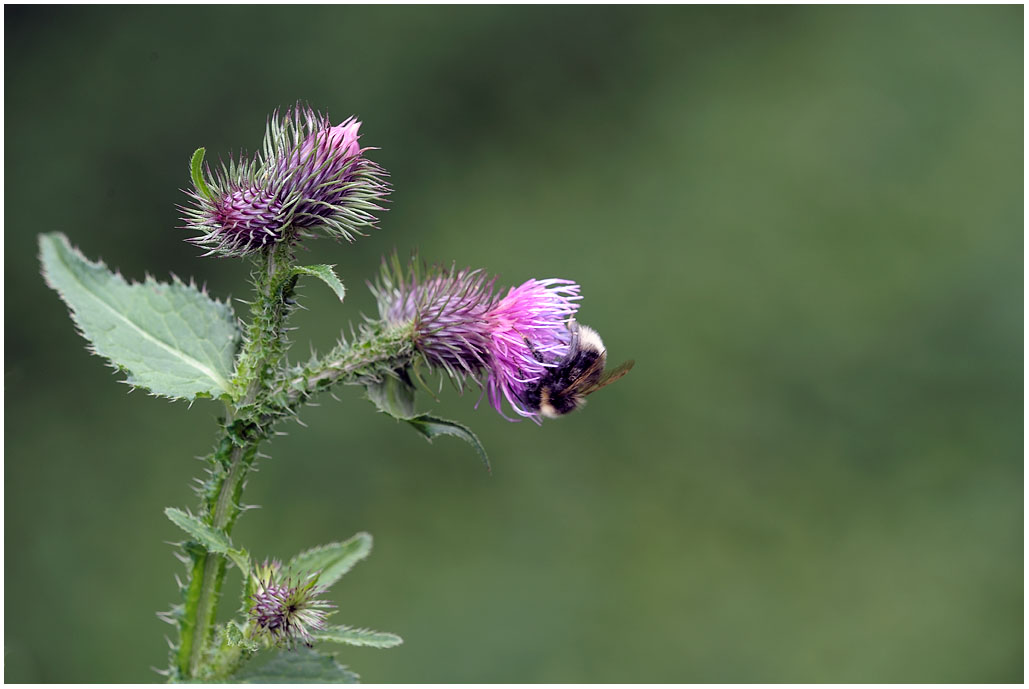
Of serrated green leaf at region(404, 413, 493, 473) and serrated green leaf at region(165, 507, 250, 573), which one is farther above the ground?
serrated green leaf at region(404, 413, 493, 473)

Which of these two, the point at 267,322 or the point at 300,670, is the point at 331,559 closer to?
the point at 300,670

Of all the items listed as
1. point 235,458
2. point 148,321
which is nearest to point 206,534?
point 235,458

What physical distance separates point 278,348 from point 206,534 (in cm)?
37

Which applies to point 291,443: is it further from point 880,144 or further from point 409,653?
point 880,144

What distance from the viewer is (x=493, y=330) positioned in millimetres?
2041

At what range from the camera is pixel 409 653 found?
5.34 meters

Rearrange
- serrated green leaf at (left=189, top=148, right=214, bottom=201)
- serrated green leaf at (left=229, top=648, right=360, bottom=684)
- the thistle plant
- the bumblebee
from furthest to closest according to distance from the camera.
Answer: the bumblebee → serrated green leaf at (left=229, top=648, right=360, bottom=684) → the thistle plant → serrated green leaf at (left=189, top=148, right=214, bottom=201)

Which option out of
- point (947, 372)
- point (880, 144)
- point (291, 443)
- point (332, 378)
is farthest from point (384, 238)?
point (332, 378)

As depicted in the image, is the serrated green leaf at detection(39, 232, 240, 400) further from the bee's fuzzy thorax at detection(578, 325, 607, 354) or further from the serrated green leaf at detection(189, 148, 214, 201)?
the bee's fuzzy thorax at detection(578, 325, 607, 354)

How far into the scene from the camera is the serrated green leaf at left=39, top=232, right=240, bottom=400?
202 cm

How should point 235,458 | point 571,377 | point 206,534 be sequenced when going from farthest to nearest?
1. point 571,377
2. point 235,458
3. point 206,534

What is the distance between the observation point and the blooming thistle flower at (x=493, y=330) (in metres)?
2.04

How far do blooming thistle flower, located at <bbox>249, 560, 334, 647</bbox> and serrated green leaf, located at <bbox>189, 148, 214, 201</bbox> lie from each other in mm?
717

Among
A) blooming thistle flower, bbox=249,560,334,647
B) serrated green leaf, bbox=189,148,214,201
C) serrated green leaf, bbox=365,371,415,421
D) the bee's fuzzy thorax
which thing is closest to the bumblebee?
the bee's fuzzy thorax
